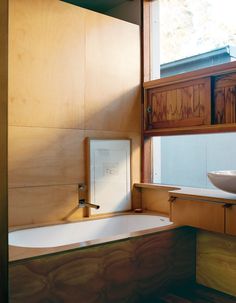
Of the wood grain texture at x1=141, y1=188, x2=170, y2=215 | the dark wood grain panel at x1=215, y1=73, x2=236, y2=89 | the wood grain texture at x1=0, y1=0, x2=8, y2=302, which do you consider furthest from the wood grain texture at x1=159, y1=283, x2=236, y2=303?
the wood grain texture at x1=0, y1=0, x2=8, y2=302

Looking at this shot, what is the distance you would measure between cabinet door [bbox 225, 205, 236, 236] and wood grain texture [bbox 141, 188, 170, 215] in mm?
911

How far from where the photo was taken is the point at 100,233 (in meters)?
2.87

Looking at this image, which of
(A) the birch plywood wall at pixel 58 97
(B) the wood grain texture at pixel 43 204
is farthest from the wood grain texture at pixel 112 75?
(B) the wood grain texture at pixel 43 204

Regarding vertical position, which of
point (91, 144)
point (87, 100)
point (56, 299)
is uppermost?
point (87, 100)

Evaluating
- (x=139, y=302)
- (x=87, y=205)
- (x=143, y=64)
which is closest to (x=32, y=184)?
(x=87, y=205)

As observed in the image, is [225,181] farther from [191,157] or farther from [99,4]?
[99,4]

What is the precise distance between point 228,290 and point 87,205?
4.29 ft

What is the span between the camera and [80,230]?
2768mm

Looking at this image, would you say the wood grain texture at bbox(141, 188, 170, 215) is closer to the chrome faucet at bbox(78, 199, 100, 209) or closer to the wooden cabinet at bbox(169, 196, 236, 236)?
the wooden cabinet at bbox(169, 196, 236, 236)

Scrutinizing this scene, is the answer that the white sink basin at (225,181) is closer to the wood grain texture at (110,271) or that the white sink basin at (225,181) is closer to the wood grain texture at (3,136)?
the wood grain texture at (110,271)

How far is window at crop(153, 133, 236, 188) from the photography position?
2.75 m

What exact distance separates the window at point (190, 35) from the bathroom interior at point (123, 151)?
0.01 m

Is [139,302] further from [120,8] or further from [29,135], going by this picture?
[120,8]

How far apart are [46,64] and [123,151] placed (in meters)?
1.09
